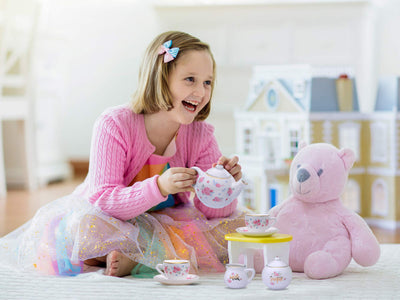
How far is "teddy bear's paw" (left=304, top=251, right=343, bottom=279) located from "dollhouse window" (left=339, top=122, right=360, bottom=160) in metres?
1.02

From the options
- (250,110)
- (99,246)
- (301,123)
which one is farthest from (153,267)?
(250,110)

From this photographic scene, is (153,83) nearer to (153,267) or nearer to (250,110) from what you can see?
(153,267)

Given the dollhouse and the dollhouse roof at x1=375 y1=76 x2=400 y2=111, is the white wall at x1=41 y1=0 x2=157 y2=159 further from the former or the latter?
the dollhouse roof at x1=375 y1=76 x2=400 y2=111

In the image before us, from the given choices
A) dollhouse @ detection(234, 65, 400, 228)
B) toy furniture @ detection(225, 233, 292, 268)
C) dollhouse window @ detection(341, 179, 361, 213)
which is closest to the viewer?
toy furniture @ detection(225, 233, 292, 268)

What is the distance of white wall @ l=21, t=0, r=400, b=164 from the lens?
3625 millimetres

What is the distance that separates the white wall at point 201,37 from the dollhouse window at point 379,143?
1.25 meters

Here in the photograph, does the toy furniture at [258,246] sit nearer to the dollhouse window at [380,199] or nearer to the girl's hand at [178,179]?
the girl's hand at [178,179]

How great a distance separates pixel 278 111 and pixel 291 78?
131 mm

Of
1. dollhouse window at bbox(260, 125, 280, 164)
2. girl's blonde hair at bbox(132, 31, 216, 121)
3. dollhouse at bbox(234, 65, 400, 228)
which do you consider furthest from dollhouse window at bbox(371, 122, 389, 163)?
girl's blonde hair at bbox(132, 31, 216, 121)

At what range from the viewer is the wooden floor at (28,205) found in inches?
87.2

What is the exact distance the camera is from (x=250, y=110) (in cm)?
260

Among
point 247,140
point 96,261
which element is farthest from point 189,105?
point 247,140

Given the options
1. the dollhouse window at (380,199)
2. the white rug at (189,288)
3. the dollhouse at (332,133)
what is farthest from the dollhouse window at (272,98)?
the white rug at (189,288)

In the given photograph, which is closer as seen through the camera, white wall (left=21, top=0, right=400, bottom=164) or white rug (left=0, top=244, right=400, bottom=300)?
white rug (left=0, top=244, right=400, bottom=300)
